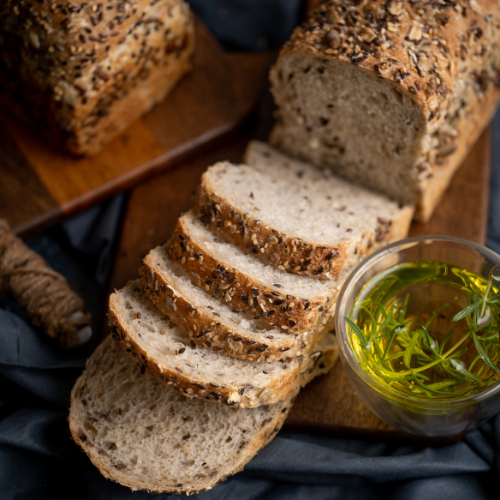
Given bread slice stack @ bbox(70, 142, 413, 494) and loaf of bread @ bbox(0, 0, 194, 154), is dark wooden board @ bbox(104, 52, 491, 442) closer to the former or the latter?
bread slice stack @ bbox(70, 142, 413, 494)

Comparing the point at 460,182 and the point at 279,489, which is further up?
the point at 460,182

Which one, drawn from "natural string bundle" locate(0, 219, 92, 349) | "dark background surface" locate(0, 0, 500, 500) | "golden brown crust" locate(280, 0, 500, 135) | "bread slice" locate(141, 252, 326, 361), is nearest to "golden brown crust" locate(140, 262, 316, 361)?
"bread slice" locate(141, 252, 326, 361)

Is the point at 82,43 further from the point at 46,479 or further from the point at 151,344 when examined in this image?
the point at 46,479

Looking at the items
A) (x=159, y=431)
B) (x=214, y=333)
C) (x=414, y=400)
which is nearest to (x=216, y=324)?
(x=214, y=333)

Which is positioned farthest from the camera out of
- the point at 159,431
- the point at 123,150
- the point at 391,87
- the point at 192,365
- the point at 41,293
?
the point at 123,150

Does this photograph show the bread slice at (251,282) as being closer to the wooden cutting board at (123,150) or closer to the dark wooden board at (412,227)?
the dark wooden board at (412,227)

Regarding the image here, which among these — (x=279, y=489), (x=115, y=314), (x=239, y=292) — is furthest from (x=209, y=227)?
(x=279, y=489)

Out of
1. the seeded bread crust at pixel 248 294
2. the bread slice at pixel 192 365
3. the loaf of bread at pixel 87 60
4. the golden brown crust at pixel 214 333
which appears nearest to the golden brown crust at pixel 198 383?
the bread slice at pixel 192 365

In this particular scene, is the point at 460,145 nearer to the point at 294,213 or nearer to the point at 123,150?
the point at 294,213
